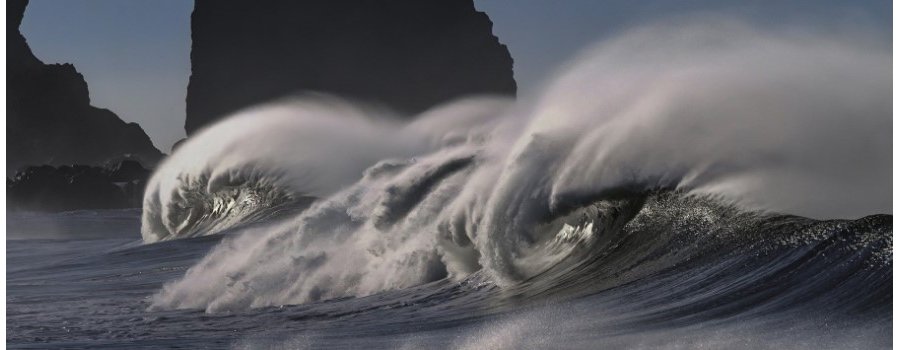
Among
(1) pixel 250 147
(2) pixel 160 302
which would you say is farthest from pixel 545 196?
(1) pixel 250 147

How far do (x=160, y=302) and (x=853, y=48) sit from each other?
14.1 feet

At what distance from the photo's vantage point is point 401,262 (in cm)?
683

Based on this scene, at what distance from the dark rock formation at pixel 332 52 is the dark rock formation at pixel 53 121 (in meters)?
0.73

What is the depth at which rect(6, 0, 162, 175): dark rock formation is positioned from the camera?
786 centimetres

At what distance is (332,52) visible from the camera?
801 cm

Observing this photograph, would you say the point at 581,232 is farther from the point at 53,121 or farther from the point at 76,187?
the point at 53,121

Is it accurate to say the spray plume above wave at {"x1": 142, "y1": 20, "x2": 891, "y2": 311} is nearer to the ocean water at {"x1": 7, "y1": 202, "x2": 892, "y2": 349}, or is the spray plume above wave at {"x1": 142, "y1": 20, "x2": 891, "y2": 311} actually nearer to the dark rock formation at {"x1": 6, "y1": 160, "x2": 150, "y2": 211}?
the ocean water at {"x1": 7, "y1": 202, "x2": 892, "y2": 349}

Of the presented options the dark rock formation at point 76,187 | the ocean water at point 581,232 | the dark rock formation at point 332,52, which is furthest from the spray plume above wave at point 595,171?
the dark rock formation at point 76,187

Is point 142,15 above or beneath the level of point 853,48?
above

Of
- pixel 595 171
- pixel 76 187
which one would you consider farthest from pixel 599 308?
pixel 76 187

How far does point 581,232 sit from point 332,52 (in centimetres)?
244

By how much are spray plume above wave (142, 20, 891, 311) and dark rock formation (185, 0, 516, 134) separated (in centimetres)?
26

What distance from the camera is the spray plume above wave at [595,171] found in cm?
584

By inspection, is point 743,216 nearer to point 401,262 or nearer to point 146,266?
point 401,262
